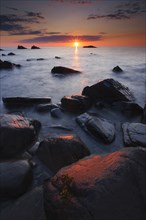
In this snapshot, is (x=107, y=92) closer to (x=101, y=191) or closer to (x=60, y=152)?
(x=60, y=152)

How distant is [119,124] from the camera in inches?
261

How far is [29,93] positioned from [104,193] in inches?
399

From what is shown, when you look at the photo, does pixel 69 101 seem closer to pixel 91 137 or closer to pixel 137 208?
pixel 91 137

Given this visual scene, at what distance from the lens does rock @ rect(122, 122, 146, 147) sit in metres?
5.00

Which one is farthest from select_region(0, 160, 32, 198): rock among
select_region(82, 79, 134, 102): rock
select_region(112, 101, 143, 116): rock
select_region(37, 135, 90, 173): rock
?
select_region(82, 79, 134, 102): rock

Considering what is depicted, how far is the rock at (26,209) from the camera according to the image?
294cm

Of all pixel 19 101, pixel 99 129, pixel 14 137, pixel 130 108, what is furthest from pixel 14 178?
pixel 130 108

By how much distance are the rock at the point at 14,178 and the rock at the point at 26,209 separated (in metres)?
0.17

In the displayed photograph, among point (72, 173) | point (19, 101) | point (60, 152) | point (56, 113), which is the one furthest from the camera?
point (19, 101)

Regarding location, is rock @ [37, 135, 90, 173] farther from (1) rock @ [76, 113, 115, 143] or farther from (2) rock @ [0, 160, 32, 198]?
(1) rock @ [76, 113, 115, 143]

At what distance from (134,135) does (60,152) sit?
2369 millimetres

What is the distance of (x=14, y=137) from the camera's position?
4.44m

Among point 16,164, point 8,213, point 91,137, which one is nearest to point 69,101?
point 91,137

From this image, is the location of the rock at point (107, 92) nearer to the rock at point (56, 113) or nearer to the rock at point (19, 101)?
the rock at point (56, 113)
